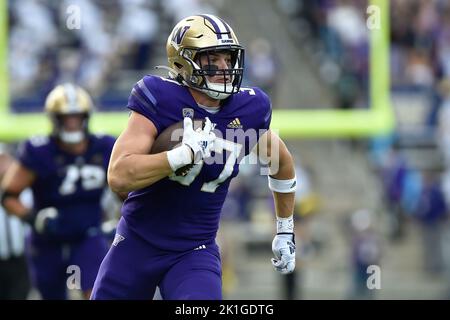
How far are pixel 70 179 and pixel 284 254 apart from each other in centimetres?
209

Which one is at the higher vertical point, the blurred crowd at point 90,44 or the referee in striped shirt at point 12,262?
the blurred crowd at point 90,44

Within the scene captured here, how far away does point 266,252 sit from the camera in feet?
45.0

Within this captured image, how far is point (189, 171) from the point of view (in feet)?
17.1

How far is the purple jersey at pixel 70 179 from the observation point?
24.1 feet

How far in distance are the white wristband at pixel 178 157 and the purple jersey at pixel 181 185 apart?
0.19m

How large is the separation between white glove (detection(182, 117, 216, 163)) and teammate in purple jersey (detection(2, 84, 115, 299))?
2258 millimetres

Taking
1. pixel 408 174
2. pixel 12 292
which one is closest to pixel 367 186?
pixel 408 174

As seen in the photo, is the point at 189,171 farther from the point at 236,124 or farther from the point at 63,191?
the point at 63,191

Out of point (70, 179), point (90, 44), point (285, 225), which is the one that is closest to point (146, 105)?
point (285, 225)

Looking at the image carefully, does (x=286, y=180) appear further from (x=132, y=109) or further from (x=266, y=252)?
(x=266, y=252)

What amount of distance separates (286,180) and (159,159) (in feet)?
3.26

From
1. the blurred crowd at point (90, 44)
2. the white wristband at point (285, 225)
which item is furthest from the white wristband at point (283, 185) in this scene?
the blurred crowd at point (90, 44)

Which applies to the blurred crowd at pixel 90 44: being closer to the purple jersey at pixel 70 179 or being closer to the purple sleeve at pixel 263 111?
the purple jersey at pixel 70 179

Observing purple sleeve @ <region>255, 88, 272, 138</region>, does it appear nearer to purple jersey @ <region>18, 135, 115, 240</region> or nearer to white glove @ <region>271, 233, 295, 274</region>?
white glove @ <region>271, 233, 295, 274</region>
